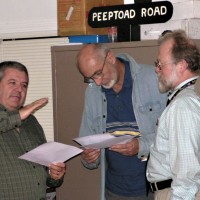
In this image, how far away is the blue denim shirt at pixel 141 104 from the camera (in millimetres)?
2385

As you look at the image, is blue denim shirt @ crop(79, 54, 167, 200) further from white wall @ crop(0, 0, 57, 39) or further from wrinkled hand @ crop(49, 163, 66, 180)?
white wall @ crop(0, 0, 57, 39)

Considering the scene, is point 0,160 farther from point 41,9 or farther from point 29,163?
point 41,9

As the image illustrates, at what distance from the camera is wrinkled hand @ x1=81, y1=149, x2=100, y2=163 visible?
2432 mm

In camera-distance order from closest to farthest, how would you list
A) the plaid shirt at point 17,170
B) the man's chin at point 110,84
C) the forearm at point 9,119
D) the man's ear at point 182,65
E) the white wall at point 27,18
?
the man's ear at point 182,65 < the forearm at point 9,119 < the plaid shirt at point 17,170 < the man's chin at point 110,84 < the white wall at point 27,18

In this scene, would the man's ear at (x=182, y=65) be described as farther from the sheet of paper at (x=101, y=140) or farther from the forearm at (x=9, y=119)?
the forearm at (x=9, y=119)

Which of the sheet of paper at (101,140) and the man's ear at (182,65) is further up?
the man's ear at (182,65)

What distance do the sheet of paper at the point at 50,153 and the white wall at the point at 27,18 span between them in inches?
79.2

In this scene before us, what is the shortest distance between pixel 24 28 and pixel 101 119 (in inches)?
75.6

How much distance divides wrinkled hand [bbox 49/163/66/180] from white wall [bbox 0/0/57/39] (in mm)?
1888

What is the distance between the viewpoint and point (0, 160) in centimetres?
220

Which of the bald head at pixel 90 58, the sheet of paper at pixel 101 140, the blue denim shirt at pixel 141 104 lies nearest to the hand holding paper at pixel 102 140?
the sheet of paper at pixel 101 140

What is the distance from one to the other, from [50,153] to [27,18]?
2.23m

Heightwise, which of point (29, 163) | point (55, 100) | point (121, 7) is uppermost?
point (121, 7)

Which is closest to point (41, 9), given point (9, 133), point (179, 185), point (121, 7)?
point (121, 7)
